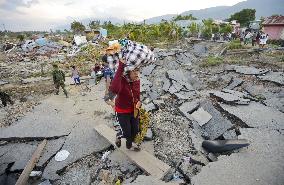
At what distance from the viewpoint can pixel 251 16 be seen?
54562mm

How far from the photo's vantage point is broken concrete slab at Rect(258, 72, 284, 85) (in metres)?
8.48

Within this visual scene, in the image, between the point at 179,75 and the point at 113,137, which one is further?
the point at 179,75

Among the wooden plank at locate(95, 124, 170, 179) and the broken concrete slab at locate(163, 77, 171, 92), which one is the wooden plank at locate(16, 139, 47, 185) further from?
the broken concrete slab at locate(163, 77, 171, 92)

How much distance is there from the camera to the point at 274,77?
29.4 feet

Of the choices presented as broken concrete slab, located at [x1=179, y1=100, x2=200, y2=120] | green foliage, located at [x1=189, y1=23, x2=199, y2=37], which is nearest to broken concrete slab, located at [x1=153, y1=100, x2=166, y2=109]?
broken concrete slab, located at [x1=179, y1=100, x2=200, y2=120]

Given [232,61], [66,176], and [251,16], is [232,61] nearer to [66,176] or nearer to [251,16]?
[66,176]

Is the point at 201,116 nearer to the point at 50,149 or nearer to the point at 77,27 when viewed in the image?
the point at 50,149

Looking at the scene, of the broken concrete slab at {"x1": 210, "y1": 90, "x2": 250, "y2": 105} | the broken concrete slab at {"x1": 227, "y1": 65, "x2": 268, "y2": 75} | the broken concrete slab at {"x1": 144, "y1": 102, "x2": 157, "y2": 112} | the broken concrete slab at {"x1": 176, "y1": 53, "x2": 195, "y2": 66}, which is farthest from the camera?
the broken concrete slab at {"x1": 176, "y1": 53, "x2": 195, "y2": 66}

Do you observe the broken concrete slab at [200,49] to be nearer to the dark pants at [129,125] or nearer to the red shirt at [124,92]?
the dark pants at [129,125]

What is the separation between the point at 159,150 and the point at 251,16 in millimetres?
57913

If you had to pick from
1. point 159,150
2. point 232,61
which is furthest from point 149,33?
point 159,150

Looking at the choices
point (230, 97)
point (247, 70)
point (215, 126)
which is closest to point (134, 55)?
point (215, 126)

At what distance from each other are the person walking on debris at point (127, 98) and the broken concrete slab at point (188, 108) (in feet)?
7.28

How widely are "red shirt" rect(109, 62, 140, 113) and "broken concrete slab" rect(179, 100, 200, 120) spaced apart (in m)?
2.40
